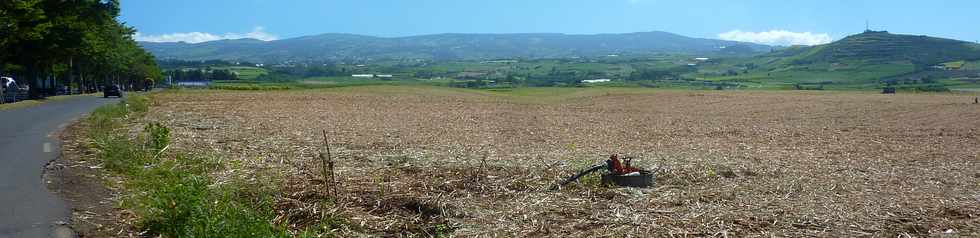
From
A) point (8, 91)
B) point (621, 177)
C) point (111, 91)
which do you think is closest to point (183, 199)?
point (621, 177)

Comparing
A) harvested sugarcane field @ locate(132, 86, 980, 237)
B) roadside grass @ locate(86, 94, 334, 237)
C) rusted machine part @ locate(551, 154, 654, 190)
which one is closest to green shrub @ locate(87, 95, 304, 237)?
roadside grass @ locate(86, 94, 334, 237)

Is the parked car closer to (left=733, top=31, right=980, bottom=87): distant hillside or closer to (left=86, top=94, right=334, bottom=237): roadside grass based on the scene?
(left=86, top=94, right=334, bottom=237): roadside grass

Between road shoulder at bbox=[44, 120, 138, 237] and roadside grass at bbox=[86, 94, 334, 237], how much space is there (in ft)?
0.60

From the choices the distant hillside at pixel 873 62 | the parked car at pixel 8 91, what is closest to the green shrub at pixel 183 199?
the parked car at pixel 8 91

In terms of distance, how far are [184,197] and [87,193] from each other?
2.96 metres

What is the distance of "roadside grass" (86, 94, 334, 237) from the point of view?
7641 millimetres

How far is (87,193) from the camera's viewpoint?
1032 centimetres

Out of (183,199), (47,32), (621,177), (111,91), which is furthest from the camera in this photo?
(111,91)

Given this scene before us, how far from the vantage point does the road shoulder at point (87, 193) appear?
27.3 feet

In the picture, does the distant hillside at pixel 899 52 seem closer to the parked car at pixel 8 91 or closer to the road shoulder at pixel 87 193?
the parked car at pixel 8 91

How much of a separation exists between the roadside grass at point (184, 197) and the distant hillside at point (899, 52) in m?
165

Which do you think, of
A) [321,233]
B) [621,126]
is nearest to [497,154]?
[321,233]

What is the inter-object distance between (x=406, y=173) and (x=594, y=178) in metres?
3.07

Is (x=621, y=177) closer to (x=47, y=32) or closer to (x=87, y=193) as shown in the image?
(x=87, y=193)
